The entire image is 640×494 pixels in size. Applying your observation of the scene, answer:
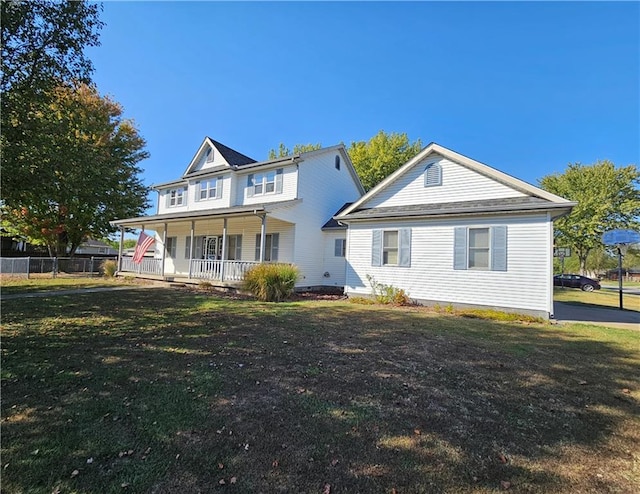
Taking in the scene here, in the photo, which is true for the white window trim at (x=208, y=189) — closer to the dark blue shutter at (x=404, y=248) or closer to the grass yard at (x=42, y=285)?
the grass yard at (x=42, y=285)

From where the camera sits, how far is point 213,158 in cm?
1975

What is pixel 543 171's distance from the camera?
123ft

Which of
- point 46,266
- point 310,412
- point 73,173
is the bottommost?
point 310,412

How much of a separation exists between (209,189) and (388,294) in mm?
12976

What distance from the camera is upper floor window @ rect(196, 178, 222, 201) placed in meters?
18.9

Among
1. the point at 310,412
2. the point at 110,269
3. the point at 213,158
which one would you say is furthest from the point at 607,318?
the point at 110,269

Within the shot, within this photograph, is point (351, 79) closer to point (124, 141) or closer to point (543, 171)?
point (124, 141)

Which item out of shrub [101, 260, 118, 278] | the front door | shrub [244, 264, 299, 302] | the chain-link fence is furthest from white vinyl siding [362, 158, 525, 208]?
the chain-link fence

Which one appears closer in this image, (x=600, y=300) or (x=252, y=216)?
(x=252, y=216)

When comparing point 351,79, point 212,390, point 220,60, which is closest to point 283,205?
point 220,60

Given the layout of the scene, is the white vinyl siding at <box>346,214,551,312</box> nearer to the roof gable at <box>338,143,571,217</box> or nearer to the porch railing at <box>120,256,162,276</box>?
the roof gable at <box>338,143,571,217</box>

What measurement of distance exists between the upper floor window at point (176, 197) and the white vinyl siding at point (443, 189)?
13.1 m

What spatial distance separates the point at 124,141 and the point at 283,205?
2044 centimetres

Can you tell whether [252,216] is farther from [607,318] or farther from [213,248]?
[607,318]
